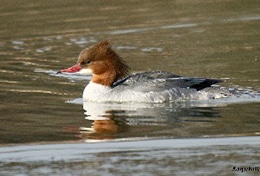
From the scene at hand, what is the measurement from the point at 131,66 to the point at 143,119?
4839 millimetres

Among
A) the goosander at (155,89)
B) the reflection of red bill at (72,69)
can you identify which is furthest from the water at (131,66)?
the reflection of red bill at (72,69)

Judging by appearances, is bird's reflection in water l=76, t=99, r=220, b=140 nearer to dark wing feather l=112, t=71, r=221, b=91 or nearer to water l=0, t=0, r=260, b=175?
water l=0, t=0, r=260, b=175

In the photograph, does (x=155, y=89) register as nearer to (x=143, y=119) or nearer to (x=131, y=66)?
(x=143, y=119)

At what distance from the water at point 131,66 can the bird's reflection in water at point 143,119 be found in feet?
0.04

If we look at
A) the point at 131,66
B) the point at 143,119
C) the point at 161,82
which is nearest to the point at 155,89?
the point at 161,82

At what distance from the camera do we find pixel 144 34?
67.1 feet

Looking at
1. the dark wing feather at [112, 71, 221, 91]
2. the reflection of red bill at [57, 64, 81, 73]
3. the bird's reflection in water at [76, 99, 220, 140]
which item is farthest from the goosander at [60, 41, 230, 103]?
the reflection of red bill at [57, 64, 81, 73]

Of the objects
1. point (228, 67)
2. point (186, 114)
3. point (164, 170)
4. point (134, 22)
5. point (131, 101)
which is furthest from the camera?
point (134, 22)

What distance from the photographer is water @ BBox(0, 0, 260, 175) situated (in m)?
10.8

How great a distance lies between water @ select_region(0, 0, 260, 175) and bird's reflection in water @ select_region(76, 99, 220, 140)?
0.01 m

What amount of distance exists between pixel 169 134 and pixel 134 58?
23.1ft

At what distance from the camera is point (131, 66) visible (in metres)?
17.2

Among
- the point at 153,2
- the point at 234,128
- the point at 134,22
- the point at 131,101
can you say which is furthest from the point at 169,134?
the point at 153,2

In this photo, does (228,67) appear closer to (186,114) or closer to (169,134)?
(186,114)
